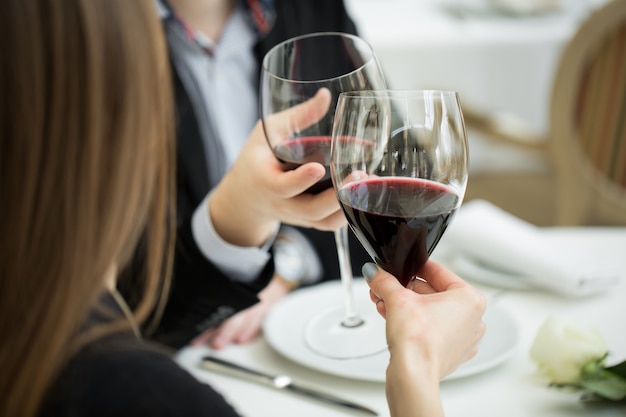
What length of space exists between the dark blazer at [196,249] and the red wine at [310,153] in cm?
8

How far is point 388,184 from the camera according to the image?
60 cm

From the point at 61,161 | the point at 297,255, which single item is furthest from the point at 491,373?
the point at 297,255

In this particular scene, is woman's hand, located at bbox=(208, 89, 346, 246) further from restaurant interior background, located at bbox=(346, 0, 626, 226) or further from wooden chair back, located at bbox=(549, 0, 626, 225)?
restaurant interior background, located at bbox=(346, 0, 626, 226)

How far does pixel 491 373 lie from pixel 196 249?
36cm

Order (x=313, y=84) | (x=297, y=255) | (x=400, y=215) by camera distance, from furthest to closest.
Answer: (x=297, y=255) → (x=313, y=84) → (x=400, y=215)

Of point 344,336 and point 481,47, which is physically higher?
point 344,336

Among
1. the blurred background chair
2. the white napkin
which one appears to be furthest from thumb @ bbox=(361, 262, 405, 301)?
the white napkin

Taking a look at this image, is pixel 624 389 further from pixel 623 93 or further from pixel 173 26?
pixel 623 93

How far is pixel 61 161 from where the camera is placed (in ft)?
1.63

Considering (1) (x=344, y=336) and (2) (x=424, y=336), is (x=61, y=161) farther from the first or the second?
(1) (x=344, y=336)

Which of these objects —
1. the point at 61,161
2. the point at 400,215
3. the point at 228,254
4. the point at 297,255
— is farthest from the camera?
the point at 297,255

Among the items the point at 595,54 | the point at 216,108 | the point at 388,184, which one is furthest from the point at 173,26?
the point at 595,54

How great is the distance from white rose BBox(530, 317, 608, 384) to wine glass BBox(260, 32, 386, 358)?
155 millimetres

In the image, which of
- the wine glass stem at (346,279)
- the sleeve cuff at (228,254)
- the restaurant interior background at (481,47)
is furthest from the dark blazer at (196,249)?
the restaurant interior background at (481,47)
